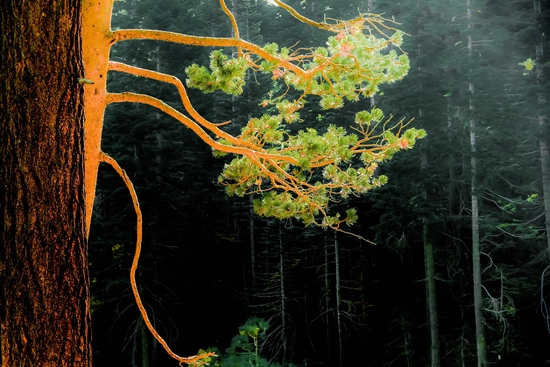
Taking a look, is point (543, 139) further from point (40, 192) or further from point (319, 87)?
point (40, 192)

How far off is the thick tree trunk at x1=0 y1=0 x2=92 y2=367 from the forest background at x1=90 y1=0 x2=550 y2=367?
1129 cm

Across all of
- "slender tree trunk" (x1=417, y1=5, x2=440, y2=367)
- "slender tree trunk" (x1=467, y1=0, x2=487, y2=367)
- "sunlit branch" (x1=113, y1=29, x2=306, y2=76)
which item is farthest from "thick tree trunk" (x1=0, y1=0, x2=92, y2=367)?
"slender tree trunk" (x1=417, y1=5, x2=440, y2=367)

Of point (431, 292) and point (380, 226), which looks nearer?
point (431, 292)

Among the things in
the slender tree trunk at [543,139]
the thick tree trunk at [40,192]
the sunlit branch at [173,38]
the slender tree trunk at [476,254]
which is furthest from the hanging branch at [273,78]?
the slender tree trunk at [476,254]

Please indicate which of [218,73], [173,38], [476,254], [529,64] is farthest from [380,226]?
[173,38]

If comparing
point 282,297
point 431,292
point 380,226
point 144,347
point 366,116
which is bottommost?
point 144,347

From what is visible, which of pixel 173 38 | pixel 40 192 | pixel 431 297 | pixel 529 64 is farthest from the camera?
pixel 431 297

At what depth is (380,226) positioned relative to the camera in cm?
1324

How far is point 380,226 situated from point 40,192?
12172mm

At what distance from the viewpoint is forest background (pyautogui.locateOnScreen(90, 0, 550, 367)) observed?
12273 millimetres

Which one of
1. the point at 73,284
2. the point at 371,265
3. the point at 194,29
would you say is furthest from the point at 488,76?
the point at 73,284

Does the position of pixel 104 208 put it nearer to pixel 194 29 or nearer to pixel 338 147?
pixel 194 29

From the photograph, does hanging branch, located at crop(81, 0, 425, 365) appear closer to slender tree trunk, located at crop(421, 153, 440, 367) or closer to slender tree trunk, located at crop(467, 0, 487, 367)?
slender tree trunk, located at crop(467, 0, 487, 367)

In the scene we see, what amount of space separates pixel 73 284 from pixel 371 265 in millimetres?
14260
